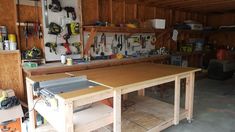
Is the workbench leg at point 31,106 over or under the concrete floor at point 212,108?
over

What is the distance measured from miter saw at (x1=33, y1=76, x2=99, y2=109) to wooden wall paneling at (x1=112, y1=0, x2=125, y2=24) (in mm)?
2731

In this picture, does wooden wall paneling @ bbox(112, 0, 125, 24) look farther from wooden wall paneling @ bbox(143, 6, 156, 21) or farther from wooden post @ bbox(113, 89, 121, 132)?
wooden post @ bbox(113, 89, 121, 132)

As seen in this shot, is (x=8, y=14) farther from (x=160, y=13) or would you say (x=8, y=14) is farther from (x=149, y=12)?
(x=160, y=13)

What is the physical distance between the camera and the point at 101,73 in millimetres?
2545

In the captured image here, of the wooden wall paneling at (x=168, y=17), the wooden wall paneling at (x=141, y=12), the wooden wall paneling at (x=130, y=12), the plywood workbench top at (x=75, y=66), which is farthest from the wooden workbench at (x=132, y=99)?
the wooden wall paneling at (x=168, y=17)

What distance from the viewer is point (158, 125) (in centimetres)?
247

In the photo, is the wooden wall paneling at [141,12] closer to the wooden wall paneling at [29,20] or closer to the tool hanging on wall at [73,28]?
the tool hanging on wall at [73,28]

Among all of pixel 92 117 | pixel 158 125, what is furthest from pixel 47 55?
pixel 158 125

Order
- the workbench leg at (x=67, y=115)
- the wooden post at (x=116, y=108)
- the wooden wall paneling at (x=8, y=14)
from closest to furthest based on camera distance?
the workbench leg at (x=67, y=115) → the wooden post at (x=116, y=108) → the wooden wall paneling at (x=8, y=14)

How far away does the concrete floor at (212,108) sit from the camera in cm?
273

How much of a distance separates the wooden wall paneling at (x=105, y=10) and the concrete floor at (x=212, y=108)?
2.02 m

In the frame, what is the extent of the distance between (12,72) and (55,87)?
5.69ft

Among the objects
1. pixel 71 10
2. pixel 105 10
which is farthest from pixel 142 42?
pixel 71 10

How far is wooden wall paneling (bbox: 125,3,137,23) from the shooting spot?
187 inches
